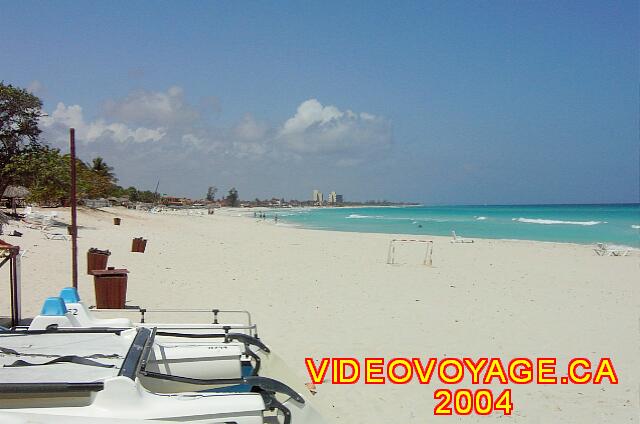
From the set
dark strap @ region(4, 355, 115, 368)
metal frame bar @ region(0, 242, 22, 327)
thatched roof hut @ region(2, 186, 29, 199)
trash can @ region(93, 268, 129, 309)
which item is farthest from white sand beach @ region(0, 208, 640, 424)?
thatched roof hut @ region(2, 186, 29, 199)

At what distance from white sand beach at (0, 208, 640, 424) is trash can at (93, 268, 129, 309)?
3.28 ft

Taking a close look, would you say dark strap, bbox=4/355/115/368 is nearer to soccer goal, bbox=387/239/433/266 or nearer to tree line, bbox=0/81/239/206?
soccer goal, bbox=387/239/433/266

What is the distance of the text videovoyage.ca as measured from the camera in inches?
218

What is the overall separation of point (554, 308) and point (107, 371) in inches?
357

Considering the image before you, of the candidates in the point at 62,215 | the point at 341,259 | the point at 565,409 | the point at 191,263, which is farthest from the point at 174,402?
the point at 62,215

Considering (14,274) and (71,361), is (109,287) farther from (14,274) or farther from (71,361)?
(71,361)

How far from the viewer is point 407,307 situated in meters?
9.58

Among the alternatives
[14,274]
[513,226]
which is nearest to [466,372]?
[14,274]

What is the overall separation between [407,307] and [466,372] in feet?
11.1

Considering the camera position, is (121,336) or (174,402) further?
(121,336)

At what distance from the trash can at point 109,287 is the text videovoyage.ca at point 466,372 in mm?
3732

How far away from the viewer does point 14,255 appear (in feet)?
16.0

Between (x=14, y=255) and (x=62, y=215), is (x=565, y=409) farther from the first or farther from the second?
(x=62, y=215)

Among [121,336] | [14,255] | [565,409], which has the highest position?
[14,255]
